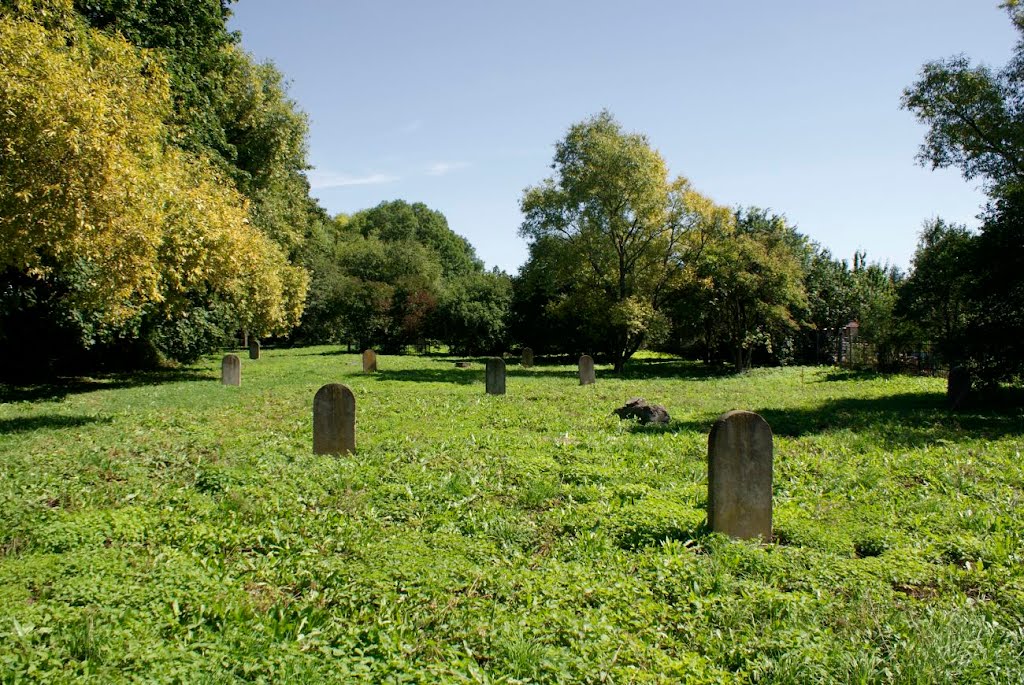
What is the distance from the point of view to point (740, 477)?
19.9ft

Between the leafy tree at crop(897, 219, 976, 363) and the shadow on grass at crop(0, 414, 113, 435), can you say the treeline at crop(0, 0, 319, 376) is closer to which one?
the shadow on grass at crop(0, 414, 113, 435)

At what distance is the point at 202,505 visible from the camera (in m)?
6.77

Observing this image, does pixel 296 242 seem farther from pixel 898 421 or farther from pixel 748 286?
pixel 898 421

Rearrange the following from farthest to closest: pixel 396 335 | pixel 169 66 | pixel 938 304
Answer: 1. pixel 396 335
2. pixel 938 304
3. pixel 169 66

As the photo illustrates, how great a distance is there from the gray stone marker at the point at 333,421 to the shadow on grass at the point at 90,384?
38.8 ft

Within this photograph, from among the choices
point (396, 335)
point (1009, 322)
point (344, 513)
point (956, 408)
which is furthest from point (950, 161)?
point (396, 335)

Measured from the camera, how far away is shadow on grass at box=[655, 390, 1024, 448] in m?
11.4

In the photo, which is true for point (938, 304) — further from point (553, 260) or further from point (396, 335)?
point (396, 335)

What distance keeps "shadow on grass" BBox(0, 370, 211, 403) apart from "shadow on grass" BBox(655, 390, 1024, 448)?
16.5 m

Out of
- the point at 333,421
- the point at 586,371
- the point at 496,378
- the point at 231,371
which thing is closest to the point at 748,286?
the point at 586,371

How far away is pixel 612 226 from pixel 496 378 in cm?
1399

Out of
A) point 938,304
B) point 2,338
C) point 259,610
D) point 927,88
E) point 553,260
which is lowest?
point 259,610

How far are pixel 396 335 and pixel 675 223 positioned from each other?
24.7 metres

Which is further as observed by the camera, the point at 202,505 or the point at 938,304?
the point at 938,304
